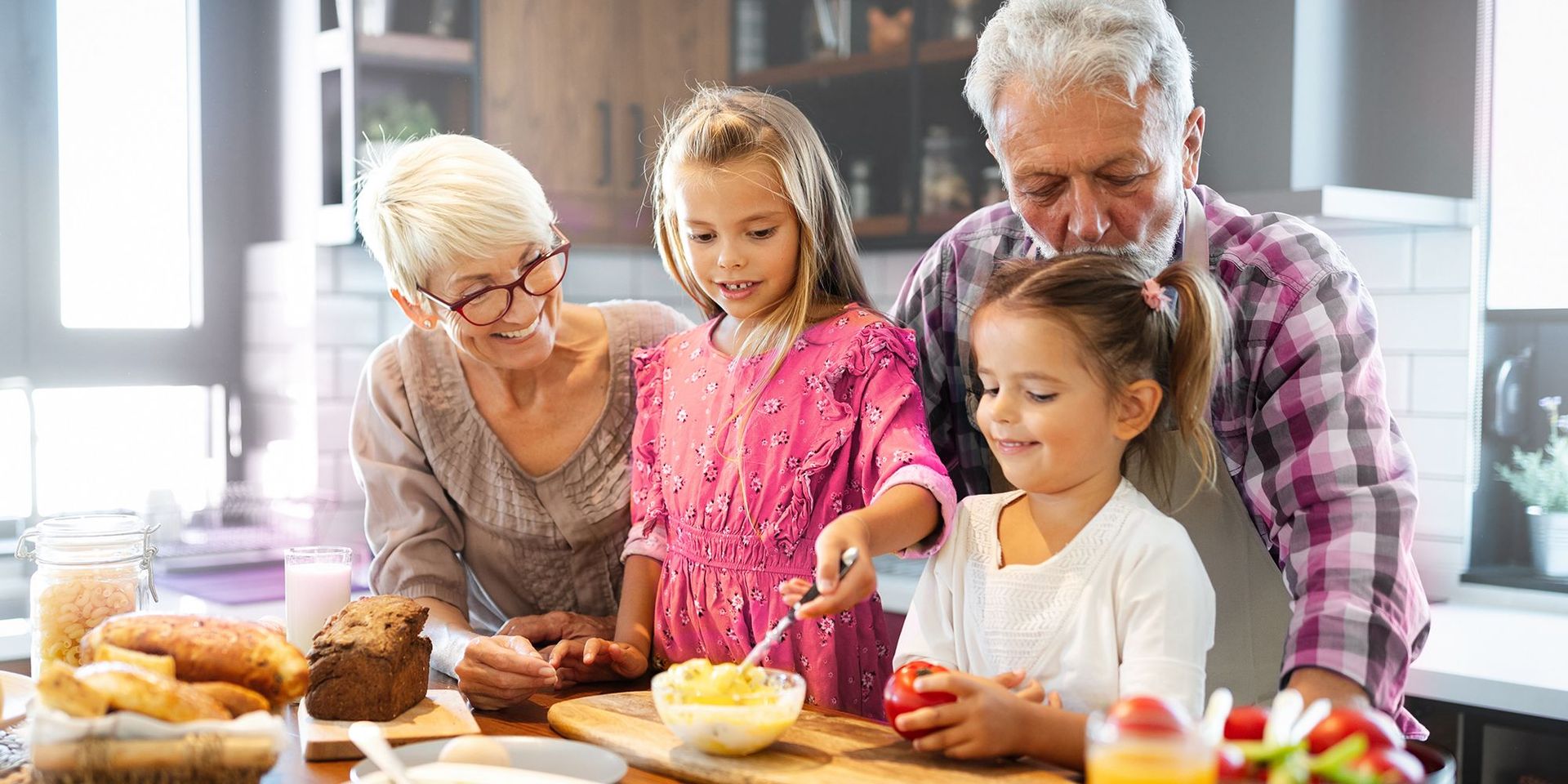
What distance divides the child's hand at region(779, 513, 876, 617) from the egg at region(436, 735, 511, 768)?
30cm

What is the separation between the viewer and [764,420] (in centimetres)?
174

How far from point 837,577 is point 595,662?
461 mm

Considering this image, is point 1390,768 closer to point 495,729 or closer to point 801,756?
point 801,756

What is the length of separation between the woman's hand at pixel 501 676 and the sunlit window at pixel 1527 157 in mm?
2357

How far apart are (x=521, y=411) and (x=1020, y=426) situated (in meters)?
0.87

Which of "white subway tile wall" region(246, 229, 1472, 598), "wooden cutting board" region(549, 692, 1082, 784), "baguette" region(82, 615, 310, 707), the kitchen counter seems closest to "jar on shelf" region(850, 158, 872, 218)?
"white subway tile wall" region(246, 229, 1472, 598)

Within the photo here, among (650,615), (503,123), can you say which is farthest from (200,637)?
(503,123)

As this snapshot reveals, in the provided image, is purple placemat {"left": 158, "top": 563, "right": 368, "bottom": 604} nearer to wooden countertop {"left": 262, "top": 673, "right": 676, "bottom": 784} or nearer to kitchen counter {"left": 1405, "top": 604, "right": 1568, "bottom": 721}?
wooden countertop {"left": 262, "top": 673, "right": 676, "bottom": 784}

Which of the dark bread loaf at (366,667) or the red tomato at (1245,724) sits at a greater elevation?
the red tomato at (1245,724)

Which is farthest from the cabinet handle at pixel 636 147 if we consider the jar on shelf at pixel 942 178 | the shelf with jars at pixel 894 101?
the jar on shelf at pixel 942 178

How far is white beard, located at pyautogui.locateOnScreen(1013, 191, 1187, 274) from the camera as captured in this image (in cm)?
160

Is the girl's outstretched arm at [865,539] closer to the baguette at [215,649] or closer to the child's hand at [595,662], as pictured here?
the child's hand at [595,662]

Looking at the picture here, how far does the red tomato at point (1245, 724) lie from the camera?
1.11 m

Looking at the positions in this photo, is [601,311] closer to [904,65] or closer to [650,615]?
[650,615]
